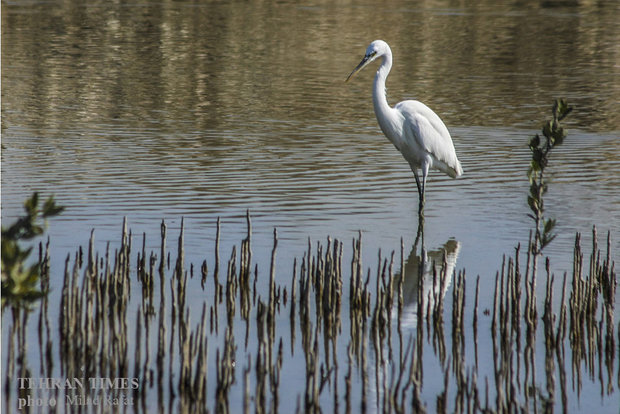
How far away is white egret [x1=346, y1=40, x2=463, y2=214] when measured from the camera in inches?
478

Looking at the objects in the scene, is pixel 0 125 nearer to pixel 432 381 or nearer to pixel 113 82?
pixel 113 82

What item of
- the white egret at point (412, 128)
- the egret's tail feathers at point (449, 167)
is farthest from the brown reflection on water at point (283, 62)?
the white egret at point (412, 128)

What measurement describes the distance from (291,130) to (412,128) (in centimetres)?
611

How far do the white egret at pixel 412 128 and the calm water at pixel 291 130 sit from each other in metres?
0.64

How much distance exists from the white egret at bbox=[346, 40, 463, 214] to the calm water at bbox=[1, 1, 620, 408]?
25.1 inches

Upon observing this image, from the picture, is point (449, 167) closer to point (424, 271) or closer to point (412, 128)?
point (412, 128)

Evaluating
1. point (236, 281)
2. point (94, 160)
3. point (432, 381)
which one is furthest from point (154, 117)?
point (432, 381)

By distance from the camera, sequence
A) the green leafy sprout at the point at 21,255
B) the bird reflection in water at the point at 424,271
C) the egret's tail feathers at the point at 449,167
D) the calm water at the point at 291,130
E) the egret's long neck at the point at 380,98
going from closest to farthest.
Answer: the green leafy sprout at the point at 21,255 → the bird reflection in water at the point at 424,271 → the calm water at the point at 291,130 → the egret's long neck at the point at 380,98 → the egret's tail feathers at the point at 449,167

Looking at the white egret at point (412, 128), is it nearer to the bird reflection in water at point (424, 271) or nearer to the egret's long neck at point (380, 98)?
the egret's long neck at point (380, 98)

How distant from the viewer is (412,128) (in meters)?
12.2

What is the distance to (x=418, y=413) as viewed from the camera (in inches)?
246

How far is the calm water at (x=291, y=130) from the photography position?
1148 centimetres

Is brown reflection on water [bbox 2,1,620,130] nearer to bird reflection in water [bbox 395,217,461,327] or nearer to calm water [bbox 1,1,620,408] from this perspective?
calm water [bbox 1,1,620,408]

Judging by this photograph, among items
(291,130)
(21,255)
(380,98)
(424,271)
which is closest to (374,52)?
(380,98)
